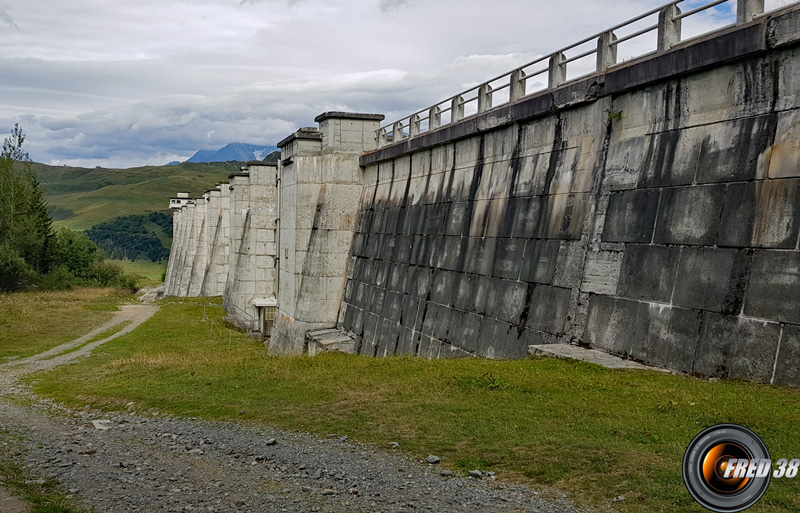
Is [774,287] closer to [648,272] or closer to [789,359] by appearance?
[789,359]

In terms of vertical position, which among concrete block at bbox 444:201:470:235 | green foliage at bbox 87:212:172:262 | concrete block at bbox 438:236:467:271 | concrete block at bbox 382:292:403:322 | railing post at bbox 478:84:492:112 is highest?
railing post at bbox 478:84:492:112

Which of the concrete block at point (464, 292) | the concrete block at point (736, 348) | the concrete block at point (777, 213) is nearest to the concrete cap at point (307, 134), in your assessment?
the concrete block at point (464, 292)

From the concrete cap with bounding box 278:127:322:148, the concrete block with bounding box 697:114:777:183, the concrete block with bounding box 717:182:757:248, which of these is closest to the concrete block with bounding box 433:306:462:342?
the concrete block with bounding box 697:114:777:183

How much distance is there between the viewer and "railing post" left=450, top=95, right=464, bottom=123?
20.4m

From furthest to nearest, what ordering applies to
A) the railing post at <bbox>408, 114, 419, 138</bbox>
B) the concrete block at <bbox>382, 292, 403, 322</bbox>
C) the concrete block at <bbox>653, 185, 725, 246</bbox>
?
the railing post at <bbox>408, 114, 419, 138</bbox> → the concrete block at <bbox>382, 292, 403, 322</bbox> → the concrete block at <bbox>653, 185, 725, 246</bbox>

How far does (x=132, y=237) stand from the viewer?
584 feet

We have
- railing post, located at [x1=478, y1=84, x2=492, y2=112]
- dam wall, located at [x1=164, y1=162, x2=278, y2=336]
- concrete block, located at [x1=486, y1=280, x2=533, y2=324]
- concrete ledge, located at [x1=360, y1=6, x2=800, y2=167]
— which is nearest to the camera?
concrete ledge, located at [x1=360, y1=6, x2=800, y2=167]

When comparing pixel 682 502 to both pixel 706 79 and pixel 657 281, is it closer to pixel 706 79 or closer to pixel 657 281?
pixel 657 281

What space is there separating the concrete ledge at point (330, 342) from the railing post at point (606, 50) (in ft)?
45.4

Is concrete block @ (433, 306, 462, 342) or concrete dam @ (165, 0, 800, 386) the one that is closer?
concrete dam @ (165, 0, 800, 386)

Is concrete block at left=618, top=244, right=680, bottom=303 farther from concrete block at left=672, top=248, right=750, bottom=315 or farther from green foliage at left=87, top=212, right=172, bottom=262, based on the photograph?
green foliage at left=87, top=212, right=172, bottom=262

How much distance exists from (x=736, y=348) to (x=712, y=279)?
1217 millimetres

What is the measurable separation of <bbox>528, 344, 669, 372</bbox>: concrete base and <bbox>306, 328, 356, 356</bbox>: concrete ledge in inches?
473

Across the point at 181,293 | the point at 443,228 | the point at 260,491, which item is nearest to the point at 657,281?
the point at 260,491
